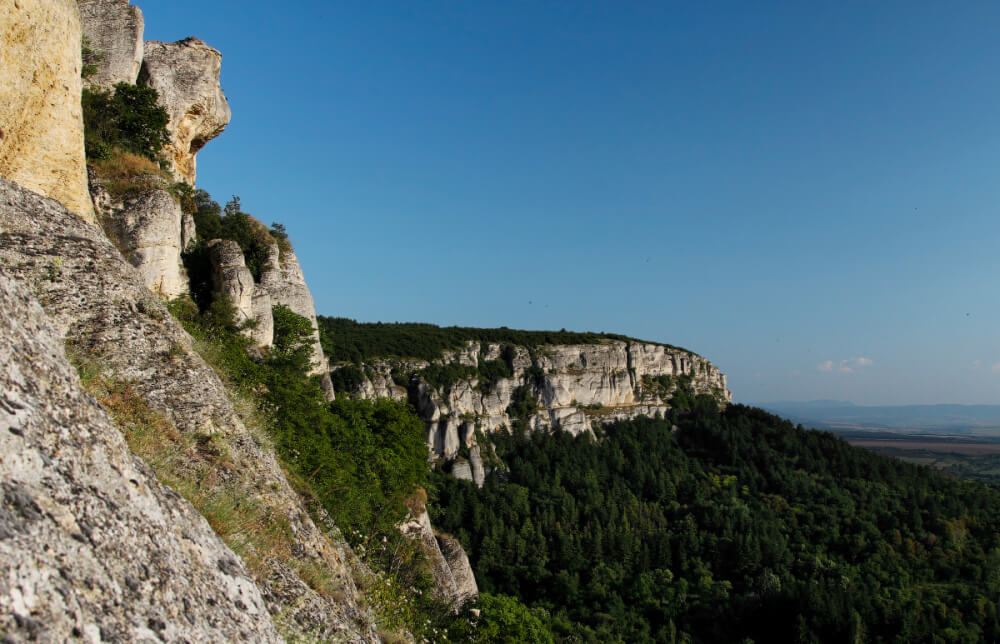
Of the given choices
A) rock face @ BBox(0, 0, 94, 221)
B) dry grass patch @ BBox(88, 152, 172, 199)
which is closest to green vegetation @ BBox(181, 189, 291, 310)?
dry grass patch @ BBox(88, 152, 172, 199)

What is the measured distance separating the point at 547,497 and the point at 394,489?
191 feet

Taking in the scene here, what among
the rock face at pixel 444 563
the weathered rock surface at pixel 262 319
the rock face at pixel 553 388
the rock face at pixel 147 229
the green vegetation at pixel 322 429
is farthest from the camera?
the rock face at pixel 553 388

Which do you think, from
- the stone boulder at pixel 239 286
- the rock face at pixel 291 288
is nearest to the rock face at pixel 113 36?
the stone boulder at pixel 239 286

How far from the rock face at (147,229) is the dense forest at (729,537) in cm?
3408

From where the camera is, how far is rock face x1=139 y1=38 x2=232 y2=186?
2023 cm

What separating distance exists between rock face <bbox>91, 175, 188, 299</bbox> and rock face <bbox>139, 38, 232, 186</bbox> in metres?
5.45

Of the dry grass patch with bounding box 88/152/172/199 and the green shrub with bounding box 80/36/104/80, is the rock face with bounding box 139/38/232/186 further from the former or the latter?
the dry grass patch with bounding box 88/152/172/199

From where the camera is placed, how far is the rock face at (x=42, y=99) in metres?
8.12

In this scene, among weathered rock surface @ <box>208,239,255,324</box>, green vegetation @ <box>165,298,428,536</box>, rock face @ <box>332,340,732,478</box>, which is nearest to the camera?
green vegetation @ <box>165,298,428,536</box>

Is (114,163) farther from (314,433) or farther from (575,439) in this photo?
(575,439)

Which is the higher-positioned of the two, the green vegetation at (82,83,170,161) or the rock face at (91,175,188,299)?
the green vegetation at (82,83,170,161)

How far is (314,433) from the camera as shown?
628 inches

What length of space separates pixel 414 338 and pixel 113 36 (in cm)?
8108

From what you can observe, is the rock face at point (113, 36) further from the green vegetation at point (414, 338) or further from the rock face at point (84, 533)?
the green vegetation at point (414, 338)
